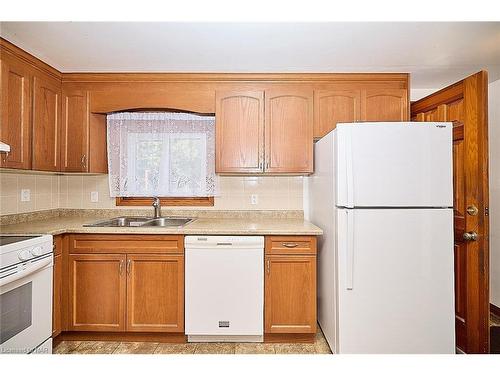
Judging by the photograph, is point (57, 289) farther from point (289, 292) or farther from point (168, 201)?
point (289, 292)

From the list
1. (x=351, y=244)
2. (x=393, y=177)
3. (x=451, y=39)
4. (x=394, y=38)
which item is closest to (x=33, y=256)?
(x=351, y=244)

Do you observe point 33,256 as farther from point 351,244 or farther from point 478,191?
point 478,191

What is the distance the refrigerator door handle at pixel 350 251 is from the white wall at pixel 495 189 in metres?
1.87

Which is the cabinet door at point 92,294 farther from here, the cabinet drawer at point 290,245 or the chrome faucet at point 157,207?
the cabinet drawer at point 290,245

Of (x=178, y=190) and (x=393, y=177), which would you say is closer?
(x=393, y=177)

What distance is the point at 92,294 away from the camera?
7.79ft

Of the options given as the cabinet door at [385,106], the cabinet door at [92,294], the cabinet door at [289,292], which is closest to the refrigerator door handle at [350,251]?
the cabinet door at [289,292]

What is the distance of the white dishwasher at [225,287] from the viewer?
7.62ft

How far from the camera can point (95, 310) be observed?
7.80ft

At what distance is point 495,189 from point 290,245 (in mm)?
2105

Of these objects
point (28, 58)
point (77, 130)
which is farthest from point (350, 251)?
point (28, 58)

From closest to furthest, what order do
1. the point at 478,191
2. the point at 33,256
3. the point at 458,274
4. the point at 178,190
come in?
the point at 33,256
the point at 478,191
the point at 458,274
the point at 178,190
